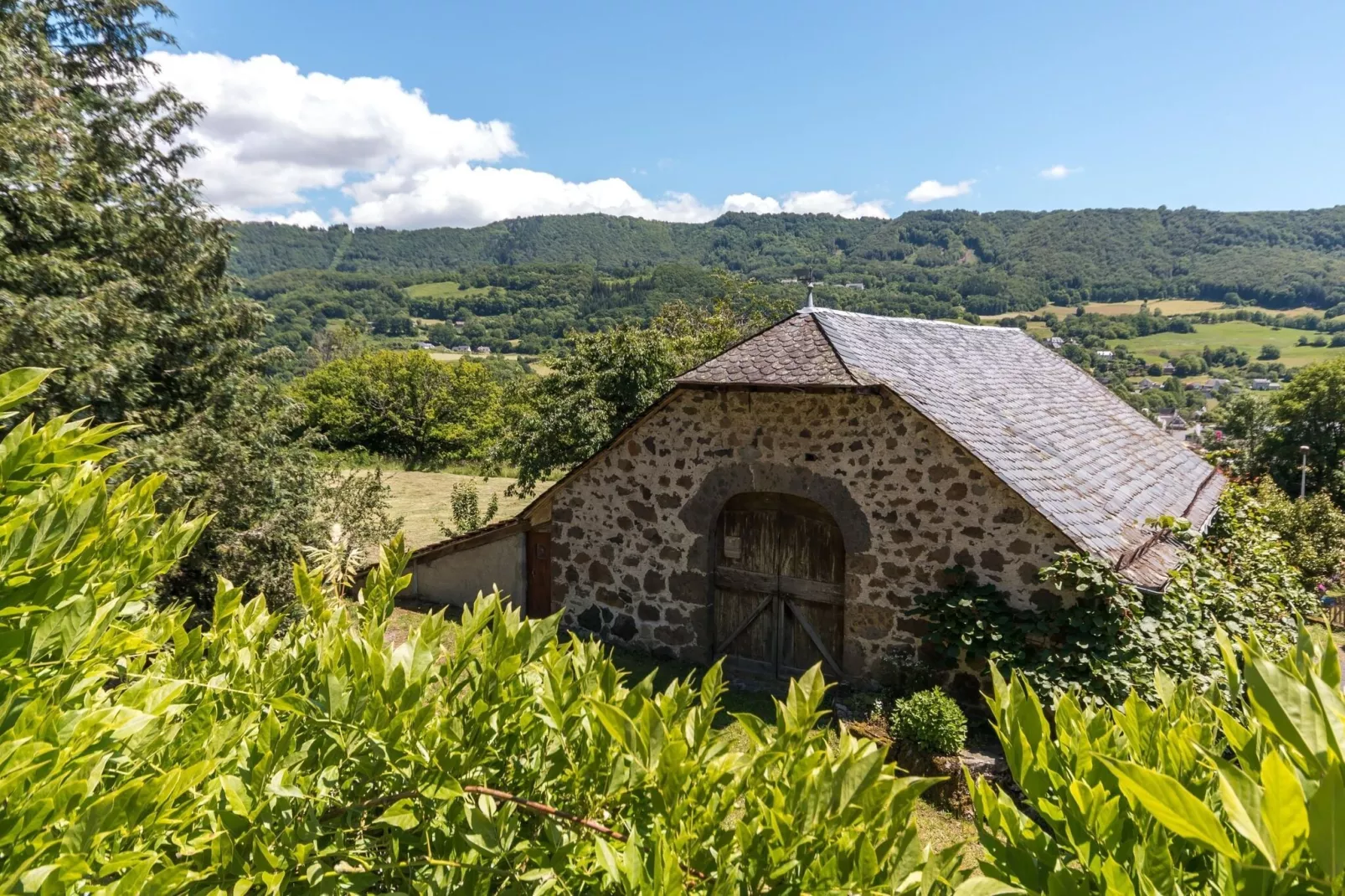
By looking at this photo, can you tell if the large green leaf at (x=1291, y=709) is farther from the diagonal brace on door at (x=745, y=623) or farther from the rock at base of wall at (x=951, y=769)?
the diagonal brace on door at (x=745, y=623)

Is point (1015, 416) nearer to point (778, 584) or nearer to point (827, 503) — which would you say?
point (827, 503)

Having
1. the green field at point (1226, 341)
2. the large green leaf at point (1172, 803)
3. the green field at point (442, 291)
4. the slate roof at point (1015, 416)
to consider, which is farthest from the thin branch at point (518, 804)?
the green field at point (442, 291)

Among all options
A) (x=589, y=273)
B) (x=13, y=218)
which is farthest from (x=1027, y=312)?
(x=13, y=218)

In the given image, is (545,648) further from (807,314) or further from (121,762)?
(807,314)

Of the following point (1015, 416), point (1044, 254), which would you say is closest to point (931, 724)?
point (1015, 416)

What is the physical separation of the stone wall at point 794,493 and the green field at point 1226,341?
63.0 metres

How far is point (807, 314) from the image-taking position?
32.2ft

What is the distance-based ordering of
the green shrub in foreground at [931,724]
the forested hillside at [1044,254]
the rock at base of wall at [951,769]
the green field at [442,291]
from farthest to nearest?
the green field at [442,291]
the forested hillside at [1044,254]
the green shrub in foreground at [931,724]
the rock at base of wall at [951,769]

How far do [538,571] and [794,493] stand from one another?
14.7 ft

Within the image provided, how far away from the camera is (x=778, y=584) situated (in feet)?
30.9

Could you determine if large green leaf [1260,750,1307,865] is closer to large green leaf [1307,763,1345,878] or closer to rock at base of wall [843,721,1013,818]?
large green leaf [1307,763,1345,878]

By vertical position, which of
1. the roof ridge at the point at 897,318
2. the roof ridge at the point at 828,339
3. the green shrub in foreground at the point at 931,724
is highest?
the roof ridge at the point at 897,318

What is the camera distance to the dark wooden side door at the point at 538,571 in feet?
37.3

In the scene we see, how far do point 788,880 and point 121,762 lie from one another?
4.56ft
